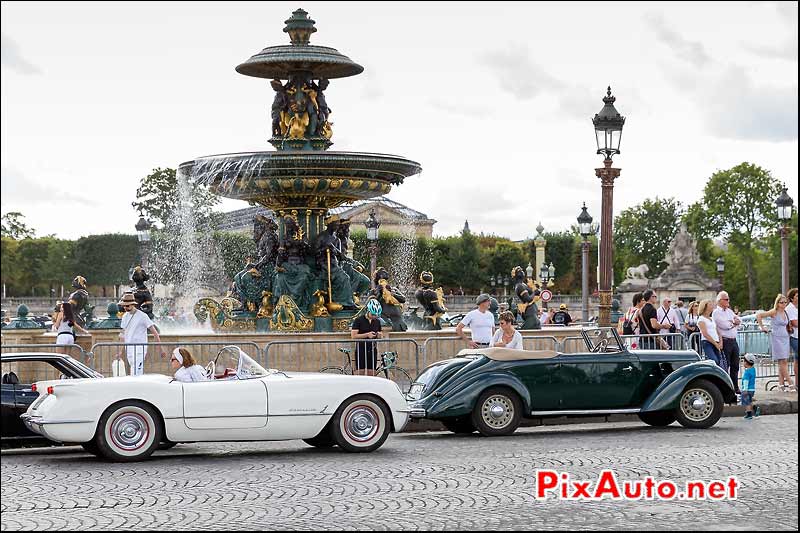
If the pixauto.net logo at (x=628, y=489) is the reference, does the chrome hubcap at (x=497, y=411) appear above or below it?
above

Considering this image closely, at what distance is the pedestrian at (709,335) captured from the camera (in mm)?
20000

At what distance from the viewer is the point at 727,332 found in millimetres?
20359

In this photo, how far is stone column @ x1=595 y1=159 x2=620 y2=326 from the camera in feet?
70.6

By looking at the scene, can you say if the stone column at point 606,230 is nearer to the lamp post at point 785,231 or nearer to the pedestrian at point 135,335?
the pedestrian at point 135,335

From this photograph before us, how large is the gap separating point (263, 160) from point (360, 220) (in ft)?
289

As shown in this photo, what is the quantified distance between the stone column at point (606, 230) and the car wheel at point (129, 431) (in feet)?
32.2

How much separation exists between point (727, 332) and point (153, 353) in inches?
328

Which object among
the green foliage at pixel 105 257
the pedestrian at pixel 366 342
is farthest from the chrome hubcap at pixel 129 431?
the green foliage at pixel 105 257

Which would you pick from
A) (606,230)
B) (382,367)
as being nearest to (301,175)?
(606,230)

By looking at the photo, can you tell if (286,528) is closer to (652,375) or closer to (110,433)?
(110,433)

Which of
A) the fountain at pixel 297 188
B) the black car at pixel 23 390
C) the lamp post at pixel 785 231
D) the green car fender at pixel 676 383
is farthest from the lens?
the lamp post at pixel 785 231

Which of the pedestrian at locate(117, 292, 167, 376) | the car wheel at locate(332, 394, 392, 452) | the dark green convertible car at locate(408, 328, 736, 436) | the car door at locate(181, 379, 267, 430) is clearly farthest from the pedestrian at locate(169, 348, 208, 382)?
the pedestrian at locate(117, 292, 167, 376)

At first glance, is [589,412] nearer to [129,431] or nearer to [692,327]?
[129,431]

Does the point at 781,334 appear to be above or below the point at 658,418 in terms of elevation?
above
